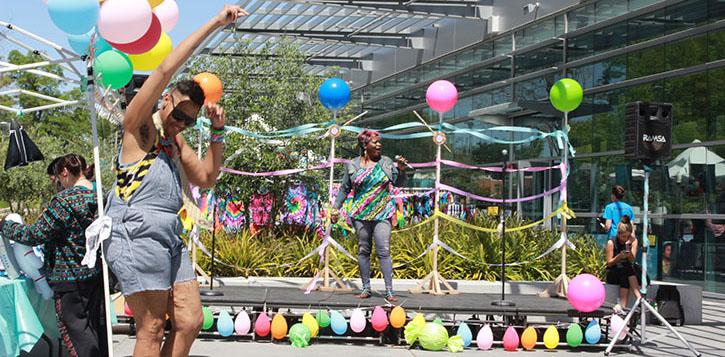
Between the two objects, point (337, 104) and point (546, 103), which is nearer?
point (337, 104)

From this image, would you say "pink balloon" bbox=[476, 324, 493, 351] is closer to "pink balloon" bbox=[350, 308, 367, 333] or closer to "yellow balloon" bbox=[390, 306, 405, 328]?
"yellow balloon" bbox=[390, 306, 405, 328]

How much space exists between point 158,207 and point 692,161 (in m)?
12.2

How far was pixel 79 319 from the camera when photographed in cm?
535

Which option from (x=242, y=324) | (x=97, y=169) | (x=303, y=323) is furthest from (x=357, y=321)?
(x=97, y=169)

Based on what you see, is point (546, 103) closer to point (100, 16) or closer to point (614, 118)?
point (614, 118)

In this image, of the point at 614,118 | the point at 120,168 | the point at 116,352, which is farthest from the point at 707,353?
the point at 614,118

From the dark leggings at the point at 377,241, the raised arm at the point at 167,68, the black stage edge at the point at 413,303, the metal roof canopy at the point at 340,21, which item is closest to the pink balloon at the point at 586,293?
the black stage edge at the point at 413,303

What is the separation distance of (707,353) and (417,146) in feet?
57.8

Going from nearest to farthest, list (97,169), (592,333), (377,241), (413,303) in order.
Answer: (97,169) → (592,333) → (413,303) → (377,241)

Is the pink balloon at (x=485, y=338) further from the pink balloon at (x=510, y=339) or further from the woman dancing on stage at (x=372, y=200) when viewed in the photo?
the woman dancing on stage at (x=372, y=200)

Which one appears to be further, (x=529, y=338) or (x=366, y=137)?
(x=366, y=137)

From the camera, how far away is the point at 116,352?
24.1ft

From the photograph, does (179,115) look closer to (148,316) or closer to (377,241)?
(148,316)

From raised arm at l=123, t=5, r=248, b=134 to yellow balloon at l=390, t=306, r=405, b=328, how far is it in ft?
14.2
